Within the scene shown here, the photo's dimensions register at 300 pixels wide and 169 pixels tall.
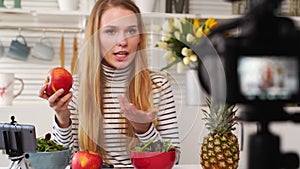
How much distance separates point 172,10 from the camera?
2625 millimetres

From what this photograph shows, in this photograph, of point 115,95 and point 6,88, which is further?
point 6,88

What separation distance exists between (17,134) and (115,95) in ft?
2.31

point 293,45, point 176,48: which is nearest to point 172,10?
point 176,48

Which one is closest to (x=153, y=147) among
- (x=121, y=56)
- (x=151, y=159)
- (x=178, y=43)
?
(x=151, y=159)

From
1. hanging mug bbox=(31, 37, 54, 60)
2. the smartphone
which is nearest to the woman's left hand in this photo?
the smartphone

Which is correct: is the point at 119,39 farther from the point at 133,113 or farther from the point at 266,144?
the point at 266,144

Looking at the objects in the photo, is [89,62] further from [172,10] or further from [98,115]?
[172,10]

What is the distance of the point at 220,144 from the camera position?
1.52 m

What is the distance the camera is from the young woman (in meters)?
1.58

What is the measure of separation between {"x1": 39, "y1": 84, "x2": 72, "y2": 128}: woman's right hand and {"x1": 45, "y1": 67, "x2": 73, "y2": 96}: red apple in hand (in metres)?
0.01

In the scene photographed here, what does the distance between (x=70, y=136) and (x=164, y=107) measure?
1.19 ft

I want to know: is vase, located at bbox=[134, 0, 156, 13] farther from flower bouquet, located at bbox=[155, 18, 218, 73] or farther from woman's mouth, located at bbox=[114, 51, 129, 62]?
woman's mouth, located at bbox=[114, 51, 129, 62]

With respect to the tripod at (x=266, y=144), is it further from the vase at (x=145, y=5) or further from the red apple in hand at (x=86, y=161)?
the vase at (x=145, y=5)

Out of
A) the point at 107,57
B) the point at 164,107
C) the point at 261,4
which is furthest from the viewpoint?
the point at 164,107
